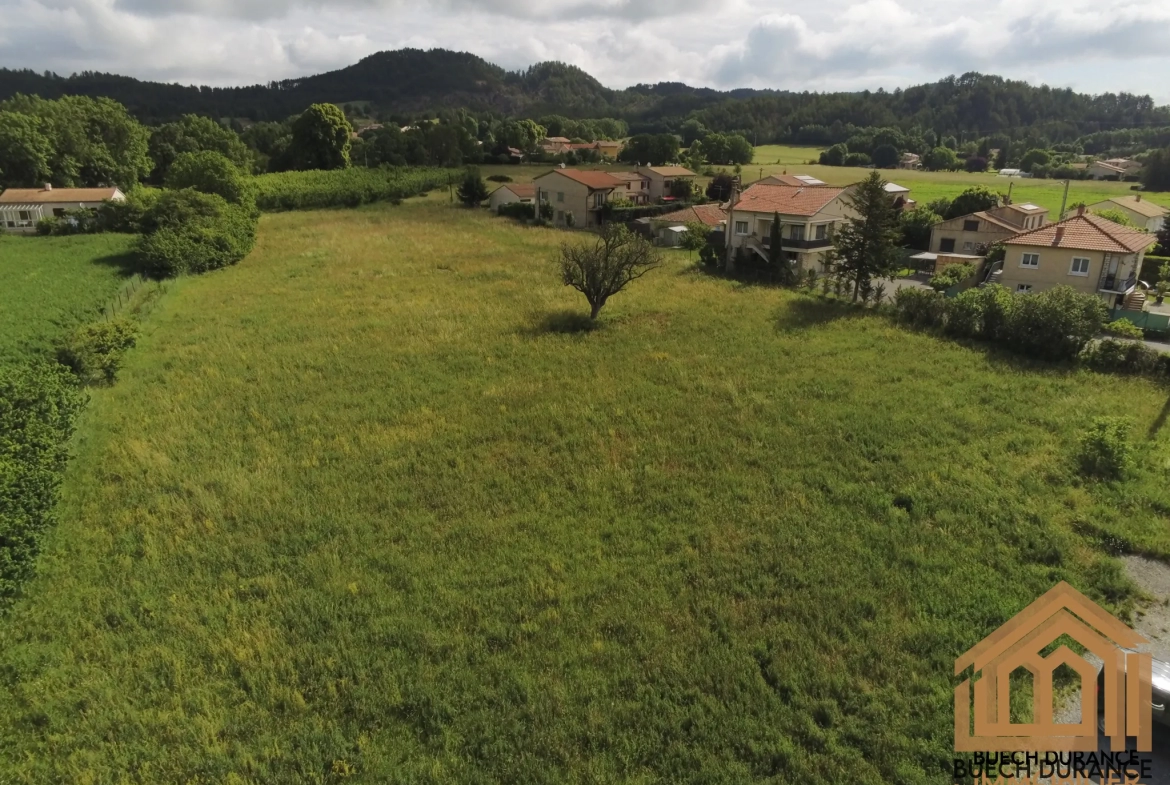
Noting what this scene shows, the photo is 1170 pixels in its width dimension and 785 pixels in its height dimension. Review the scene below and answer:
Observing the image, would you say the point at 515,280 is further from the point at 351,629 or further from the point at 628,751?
Answer: the point at 628,751

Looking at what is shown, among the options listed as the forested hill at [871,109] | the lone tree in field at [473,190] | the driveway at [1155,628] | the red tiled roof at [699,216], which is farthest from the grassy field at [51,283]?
the forested hill at [871,109]

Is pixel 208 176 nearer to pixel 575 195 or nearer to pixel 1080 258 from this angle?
pixel 575 195

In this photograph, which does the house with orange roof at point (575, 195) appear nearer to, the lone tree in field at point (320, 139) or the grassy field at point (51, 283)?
the grassy field at point (51, 283)

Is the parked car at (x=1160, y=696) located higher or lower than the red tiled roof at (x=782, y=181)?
lower

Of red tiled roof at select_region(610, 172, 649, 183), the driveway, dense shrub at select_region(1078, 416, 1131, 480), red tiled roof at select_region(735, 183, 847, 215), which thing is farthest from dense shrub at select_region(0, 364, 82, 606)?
red tiled roof at select_region(610, 172, 649, 183)

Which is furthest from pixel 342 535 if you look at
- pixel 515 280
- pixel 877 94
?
pixel 877 94

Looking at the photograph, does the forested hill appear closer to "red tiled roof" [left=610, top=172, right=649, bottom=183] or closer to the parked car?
"red tiled roof" [left=610, top=172, right=649, bottom=183]

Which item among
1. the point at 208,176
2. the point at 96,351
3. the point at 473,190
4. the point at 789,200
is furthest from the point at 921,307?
the point at 208,176
